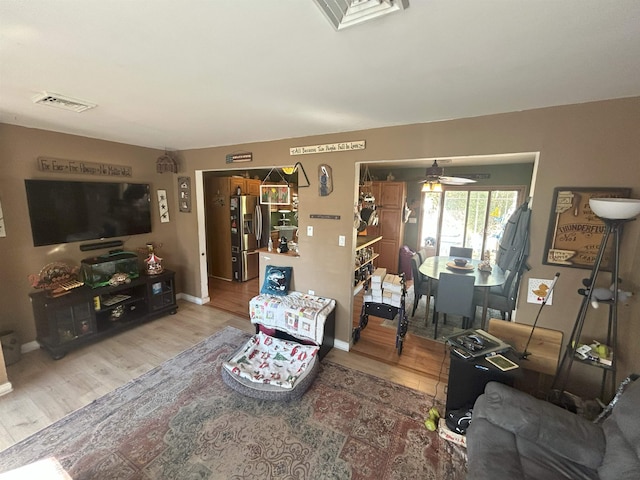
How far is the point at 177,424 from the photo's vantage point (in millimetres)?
2035

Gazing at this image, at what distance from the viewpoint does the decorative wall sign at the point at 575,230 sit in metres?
1.94

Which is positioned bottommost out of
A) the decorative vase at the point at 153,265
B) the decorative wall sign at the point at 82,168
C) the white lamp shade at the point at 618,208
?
the decorative vase at the point at 153,265

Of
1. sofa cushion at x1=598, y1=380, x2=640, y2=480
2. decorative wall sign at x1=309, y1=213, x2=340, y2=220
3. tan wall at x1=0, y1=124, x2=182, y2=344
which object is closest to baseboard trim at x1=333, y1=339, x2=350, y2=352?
decorative wall sign at x1=309, y1=213, x2=340, y2=220

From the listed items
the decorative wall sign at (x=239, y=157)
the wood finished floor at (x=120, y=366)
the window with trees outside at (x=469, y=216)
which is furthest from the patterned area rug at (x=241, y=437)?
the window with trees outside at (x=469, y=216)

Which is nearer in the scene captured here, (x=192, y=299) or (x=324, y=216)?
(x=324, y=216)

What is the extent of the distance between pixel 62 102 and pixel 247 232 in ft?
11.3

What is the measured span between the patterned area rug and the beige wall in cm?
105

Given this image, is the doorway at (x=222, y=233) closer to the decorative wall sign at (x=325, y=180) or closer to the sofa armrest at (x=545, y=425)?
the decorative wall sign at (x=325, y=180)

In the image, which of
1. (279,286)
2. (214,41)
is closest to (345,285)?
(279,286)

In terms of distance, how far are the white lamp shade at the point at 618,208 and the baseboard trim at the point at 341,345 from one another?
252 cm

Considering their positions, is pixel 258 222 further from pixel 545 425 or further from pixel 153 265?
pixel 545 425

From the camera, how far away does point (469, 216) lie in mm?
5516

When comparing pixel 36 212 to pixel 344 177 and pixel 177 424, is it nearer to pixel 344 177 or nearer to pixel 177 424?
pixel 177 424

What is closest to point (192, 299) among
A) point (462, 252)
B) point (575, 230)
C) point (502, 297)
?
point (502, 297)
